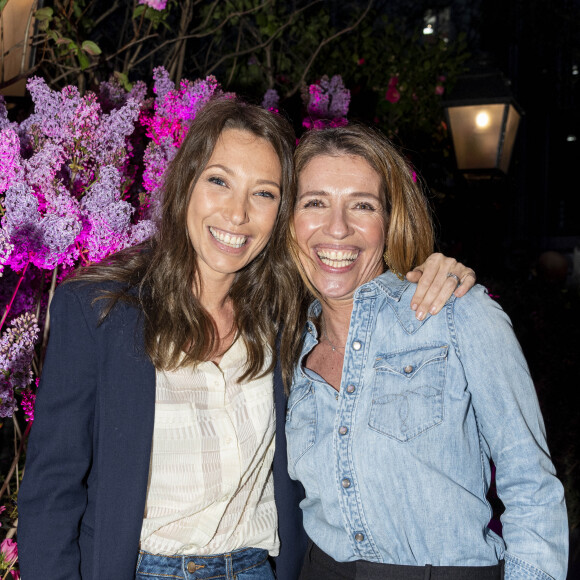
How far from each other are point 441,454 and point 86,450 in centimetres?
100

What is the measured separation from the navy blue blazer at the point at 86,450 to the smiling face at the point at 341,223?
739 mm

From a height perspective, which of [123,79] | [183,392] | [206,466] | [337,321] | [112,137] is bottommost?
[206,466]

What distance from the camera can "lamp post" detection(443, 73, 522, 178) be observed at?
15.9ft

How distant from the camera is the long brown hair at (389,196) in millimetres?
2414

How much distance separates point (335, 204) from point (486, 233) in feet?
11.1

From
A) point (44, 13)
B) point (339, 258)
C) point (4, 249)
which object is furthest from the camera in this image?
point (44, 13)

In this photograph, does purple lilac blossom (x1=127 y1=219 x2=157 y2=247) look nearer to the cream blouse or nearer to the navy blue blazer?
the navy blue blazer

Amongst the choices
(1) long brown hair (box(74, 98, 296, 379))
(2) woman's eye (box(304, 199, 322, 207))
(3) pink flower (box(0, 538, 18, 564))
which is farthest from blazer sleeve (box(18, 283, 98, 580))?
(2) woman's eye (box(304, 199, 322, 207))

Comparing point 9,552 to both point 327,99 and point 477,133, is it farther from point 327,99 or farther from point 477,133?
point 477,133

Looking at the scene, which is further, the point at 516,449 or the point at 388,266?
the point at 388,266

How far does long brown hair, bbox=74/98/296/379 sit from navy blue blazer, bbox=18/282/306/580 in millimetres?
95

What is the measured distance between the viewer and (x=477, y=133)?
4.86 meters

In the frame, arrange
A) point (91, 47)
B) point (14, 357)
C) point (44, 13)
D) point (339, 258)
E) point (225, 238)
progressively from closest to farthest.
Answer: point (14, 357) < point (225, 238) < point (339, 258) < point (44, 13) < point (91, 47)

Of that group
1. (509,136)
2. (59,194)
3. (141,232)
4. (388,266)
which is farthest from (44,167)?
(509,136)
